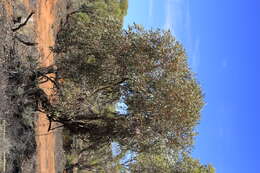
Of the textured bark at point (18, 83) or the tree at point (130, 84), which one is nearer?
the tree at point (130, 84)

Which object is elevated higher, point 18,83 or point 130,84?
point 18,83

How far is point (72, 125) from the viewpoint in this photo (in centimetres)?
2086

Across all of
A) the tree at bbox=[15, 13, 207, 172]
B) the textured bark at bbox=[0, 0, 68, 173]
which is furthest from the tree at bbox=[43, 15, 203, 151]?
the textured bark at bbox=[0, 0, 68, 173]

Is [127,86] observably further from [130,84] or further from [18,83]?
[18,83]

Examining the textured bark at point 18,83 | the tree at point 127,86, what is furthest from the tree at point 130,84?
the textured bark at point 18,83

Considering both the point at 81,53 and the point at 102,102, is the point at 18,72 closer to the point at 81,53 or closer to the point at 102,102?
the point at 81,53

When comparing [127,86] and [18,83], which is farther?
[18,83]

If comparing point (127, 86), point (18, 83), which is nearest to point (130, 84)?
point (127, 86)

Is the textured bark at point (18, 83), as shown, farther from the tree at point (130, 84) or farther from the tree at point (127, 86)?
the tree at point (130, 84)

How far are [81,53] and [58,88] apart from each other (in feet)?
7.03

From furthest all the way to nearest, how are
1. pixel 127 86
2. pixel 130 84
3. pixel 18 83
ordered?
pixel 18 83 < pixel 127 86 < pixel 130 84

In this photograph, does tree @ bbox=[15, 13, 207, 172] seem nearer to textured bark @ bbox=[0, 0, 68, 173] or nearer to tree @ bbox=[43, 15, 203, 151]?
tree @ bbox=[43, 15, 203, 151]

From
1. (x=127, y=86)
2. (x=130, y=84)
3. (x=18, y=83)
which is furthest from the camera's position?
(x=18, y=83)

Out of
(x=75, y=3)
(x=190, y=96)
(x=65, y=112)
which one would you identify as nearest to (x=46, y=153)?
(x=65, y=112)
